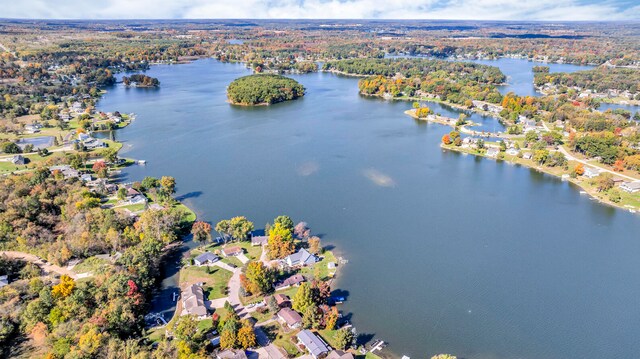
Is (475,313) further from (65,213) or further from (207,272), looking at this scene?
(65,213)

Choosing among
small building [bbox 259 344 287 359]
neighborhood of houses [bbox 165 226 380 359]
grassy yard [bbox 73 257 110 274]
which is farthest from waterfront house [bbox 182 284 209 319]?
grassy yard [bbox 73 257 110 274]

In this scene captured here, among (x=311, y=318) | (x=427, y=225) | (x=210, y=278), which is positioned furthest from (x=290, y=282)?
(x=427, y=225)

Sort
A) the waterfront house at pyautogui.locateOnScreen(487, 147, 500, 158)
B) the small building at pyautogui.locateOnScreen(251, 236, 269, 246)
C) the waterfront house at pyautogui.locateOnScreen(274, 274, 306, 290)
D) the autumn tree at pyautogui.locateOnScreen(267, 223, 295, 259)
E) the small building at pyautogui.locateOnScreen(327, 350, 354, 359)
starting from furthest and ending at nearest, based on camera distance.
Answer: the waterfront house at pyautogui.locateOnScreen(487, 147, 500, 158)
the small building at pyautogui.locateOnScreen(251, 236, 269, 246)
the autumn tree at pyautogui.locateOnScreen(267, 223, 295, 259)
the waterfront house at pyautogui.locateOnScreen(274, 274, 306, 290)
the small building at pyautogui.locateOnScreen(327, 350, 354, 359)

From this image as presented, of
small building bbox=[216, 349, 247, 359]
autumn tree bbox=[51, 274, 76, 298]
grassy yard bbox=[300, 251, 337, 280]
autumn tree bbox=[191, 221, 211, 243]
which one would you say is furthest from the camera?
autumn tree bbox=[191, 221, 211, 243]

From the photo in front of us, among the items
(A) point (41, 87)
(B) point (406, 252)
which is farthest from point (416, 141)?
(A) point (41, 87)

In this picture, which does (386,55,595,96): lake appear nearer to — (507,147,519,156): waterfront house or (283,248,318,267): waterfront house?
(507,147,519,156): waterfront house

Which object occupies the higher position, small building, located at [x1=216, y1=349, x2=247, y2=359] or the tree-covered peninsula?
the tree-covered peninsula

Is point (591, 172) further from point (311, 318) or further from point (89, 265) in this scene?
point (89, 265)

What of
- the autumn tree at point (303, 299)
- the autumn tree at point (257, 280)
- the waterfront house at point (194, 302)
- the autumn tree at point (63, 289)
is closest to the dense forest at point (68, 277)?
the autumn tree at point (63, 289)
